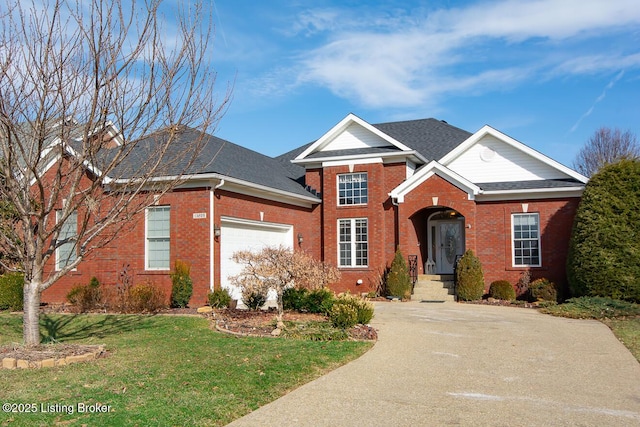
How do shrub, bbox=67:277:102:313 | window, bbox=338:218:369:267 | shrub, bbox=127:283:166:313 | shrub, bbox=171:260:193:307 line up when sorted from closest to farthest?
shrub, bbox=127:283:166:313
shrub, bbox=67:277:102:313
shrub, bbox=171:260:193:307
window, bbox=338:218:369:267

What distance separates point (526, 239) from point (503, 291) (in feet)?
7.05

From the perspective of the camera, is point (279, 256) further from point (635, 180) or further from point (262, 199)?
point (635, 180)

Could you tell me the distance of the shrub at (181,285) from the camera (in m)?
16.6

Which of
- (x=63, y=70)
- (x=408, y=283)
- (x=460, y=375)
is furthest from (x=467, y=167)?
(x=63, y=70)

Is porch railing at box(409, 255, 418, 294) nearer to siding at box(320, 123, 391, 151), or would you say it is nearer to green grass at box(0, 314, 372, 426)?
siding at box(320, 123, 391, 151)

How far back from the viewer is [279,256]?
13.1m

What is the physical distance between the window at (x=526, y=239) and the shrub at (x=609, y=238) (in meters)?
2.36

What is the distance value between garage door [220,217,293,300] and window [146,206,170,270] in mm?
1683

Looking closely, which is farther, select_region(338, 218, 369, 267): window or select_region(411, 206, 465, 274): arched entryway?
select_region(411, 206, 465, 274): arched entryway

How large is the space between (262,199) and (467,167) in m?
8.04

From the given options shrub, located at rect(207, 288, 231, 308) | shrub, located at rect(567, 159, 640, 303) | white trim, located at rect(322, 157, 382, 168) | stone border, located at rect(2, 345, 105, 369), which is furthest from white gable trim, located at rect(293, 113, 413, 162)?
stone border, located at rect(2, 345, 105, 369)

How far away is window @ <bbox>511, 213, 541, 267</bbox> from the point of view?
20516 mm

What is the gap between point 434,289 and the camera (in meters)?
21.2

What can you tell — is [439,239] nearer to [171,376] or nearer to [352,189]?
[352,189]
